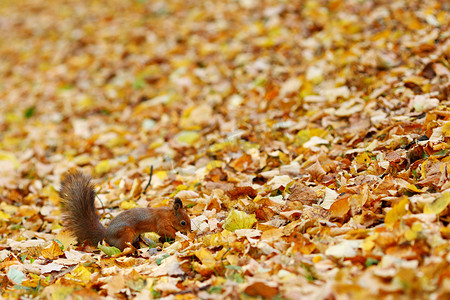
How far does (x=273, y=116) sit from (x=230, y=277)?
290cm

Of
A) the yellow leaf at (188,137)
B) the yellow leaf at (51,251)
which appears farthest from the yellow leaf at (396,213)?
the yellow leaf at (188,137)

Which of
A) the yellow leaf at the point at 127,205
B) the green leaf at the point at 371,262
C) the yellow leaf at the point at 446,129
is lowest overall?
the yellow leaf at the point at 127,205

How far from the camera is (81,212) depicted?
3.36 metres

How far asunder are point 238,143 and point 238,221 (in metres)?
1.69

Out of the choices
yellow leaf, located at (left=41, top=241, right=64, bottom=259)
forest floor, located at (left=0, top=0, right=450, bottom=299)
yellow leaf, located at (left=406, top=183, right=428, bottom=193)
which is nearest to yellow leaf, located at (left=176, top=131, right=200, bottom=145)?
forest floor, located at (left=0, top=0, right=450, bottom=299)

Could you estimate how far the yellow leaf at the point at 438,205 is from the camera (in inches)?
98.7

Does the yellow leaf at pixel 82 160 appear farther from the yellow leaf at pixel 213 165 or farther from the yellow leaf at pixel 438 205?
the yellow leaf at pixel 438 205

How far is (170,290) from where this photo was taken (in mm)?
2479

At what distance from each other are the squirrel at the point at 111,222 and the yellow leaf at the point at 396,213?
1376mm

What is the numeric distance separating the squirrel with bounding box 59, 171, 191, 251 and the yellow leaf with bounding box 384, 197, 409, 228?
1376 mm

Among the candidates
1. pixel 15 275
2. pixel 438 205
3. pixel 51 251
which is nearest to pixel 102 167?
pixel 51 251

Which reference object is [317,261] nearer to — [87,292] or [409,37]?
[87,292]

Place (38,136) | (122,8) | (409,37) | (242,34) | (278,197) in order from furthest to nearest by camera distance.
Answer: (122,8) → (242,34) → (38,136) → (409,37) → (278,197)

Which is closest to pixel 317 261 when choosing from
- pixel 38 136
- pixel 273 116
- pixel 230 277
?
pixel 230 277
